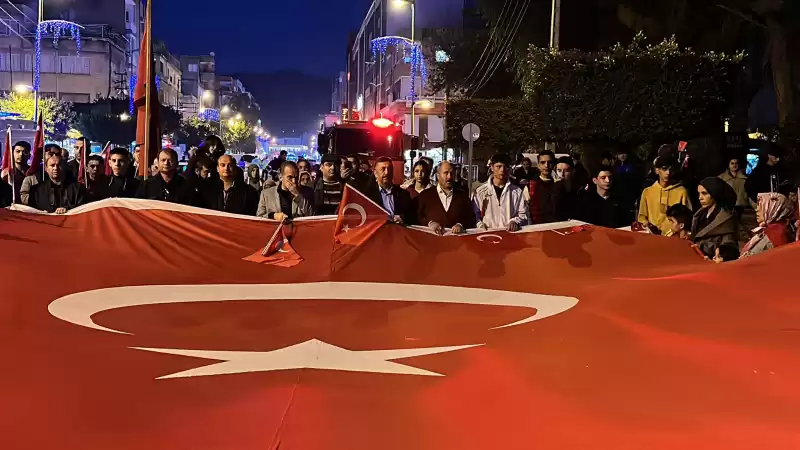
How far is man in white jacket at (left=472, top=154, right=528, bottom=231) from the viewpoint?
791cm

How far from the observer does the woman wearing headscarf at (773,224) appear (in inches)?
277

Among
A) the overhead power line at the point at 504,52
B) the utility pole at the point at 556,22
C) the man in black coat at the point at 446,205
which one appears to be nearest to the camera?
the man in black coat at the point at 446,205

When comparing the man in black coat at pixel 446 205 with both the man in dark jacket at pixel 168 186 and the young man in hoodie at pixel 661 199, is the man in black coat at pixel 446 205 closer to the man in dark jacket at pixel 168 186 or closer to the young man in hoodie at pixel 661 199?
the young man in hoodie at pixel 661 199

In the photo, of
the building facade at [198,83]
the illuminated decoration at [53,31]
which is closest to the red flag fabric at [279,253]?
the illuminated decoration at [53,31]

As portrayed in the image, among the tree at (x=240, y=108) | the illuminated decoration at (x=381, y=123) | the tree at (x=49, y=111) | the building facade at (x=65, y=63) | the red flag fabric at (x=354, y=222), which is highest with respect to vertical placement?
the tree at (x=240, y=108)

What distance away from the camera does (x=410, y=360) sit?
4562 millimetres

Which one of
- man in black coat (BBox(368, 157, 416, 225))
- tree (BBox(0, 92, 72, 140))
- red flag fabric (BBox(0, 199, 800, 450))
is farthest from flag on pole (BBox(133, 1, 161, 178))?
tree (BBox(0, 92, 72, 140))

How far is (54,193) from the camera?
8086 mm

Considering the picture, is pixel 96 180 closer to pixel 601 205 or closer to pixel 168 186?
pixel 168 186

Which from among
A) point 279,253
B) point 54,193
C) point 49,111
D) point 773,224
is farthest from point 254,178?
point 49,111

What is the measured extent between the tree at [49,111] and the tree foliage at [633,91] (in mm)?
43061

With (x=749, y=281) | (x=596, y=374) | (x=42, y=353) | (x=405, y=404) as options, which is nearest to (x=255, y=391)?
(x=405, y=404)

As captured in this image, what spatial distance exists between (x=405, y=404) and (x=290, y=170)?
14.6 feet

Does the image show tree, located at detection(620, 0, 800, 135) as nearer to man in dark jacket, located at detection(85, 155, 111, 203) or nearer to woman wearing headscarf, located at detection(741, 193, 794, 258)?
woman wearing headscarf, located at detection(741, 193, 794, 258)
